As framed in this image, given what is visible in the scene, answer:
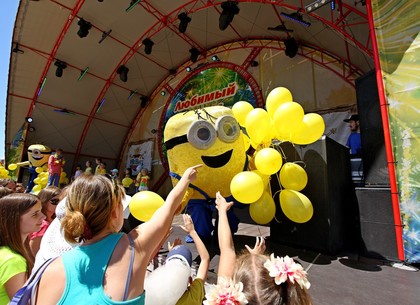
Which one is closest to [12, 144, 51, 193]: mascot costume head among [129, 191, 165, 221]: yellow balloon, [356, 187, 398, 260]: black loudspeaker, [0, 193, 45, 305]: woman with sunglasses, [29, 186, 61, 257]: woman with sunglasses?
[29, 186, 61, 257]: woman with sunglasses

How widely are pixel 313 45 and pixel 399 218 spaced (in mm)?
6356

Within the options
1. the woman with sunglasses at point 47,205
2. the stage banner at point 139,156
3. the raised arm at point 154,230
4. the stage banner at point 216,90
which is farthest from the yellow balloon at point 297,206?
the stage banner at point 139,156

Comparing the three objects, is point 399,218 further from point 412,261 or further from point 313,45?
point 313,45

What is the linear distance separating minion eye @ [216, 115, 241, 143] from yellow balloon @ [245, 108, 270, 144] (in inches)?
7.1

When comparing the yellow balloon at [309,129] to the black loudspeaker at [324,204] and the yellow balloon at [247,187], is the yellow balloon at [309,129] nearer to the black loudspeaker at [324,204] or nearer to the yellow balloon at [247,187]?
the black loudspeaker at [324,204]

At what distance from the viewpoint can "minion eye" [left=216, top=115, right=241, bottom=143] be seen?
2.99m

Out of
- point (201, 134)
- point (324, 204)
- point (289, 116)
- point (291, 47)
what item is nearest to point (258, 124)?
point (289, 116)

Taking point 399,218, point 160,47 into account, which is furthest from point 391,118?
point 160,47

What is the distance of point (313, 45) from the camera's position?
25.2ft

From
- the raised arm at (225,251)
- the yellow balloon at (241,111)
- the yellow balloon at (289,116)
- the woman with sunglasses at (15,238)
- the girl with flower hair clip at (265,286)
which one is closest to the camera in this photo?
the girl with flower hair clip at (265,286)

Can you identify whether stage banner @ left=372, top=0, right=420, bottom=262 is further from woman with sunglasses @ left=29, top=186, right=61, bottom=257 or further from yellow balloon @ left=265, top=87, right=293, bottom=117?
woman with sunglasses @ left=29, top=186, right=61, bottom=257

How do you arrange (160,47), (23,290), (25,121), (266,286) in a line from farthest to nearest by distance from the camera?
1. (25,121)
2. (160,47)
3. (266,286)
4. (23,290)

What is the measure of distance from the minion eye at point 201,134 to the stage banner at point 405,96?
215cm

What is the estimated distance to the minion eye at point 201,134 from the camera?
290 cm
